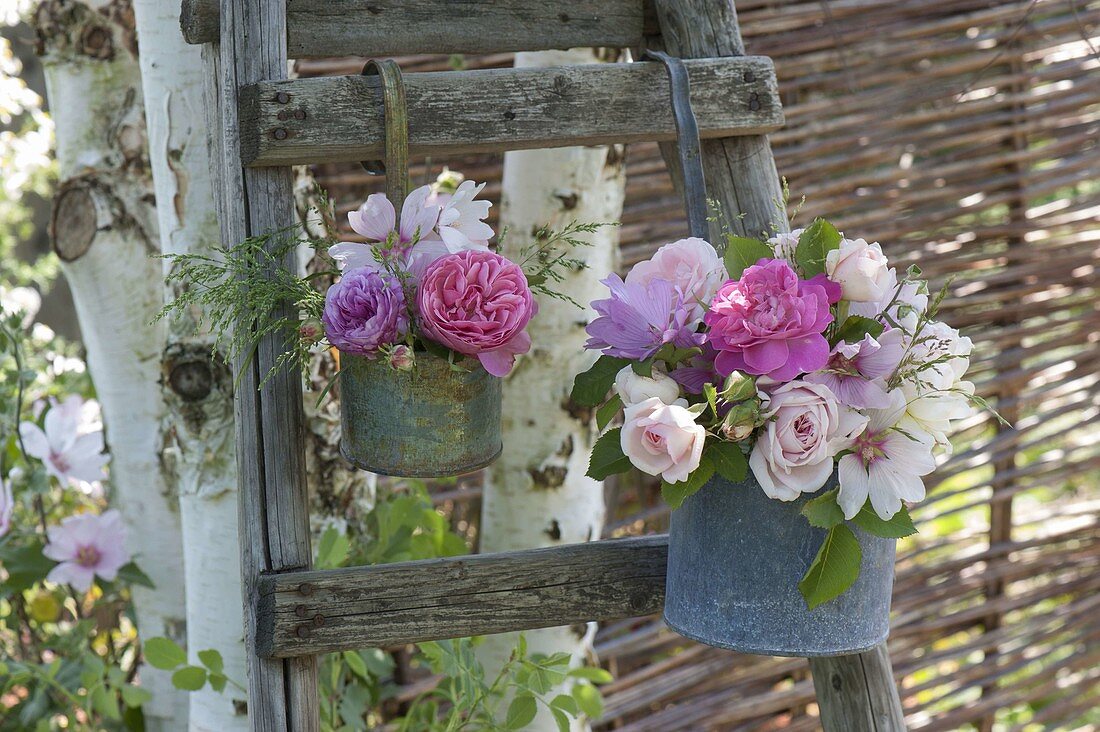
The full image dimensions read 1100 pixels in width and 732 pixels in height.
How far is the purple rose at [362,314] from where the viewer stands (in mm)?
869

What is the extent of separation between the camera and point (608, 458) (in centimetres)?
93

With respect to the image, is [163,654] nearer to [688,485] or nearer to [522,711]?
[522,711]

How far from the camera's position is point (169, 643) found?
1290 millimetres

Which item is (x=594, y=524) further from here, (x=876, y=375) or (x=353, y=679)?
(x=876, y=375)

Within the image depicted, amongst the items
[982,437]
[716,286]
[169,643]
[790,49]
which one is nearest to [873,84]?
[790,49]

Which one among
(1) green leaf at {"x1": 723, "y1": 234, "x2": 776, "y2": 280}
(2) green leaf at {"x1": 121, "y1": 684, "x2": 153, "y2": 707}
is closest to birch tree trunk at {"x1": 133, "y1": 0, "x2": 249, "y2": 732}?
(2) green leaf at {"x1": 121, "y1": 684, "x2": 153, "y2": 707}

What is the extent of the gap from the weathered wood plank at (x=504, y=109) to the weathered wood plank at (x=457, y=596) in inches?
16.5

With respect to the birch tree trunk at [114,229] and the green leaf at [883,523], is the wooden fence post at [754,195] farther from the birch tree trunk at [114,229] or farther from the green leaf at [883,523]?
the birch tree trunk at [114,229]

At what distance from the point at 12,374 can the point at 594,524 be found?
939mm

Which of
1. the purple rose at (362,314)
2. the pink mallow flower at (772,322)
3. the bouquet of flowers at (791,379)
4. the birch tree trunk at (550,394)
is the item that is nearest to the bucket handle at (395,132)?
the purple rose at (362,314)

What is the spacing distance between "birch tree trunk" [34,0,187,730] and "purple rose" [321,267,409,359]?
0.83 m

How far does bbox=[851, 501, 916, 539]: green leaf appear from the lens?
2.84ft

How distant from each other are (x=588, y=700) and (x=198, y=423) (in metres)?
0.69

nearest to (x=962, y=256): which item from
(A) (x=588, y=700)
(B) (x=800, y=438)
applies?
(A) (x=588, y=700)
